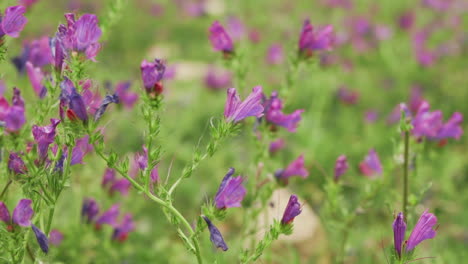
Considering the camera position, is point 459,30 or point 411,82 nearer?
point 411,82

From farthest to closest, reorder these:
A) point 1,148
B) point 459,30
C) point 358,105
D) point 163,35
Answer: point 163,35
point 459,30
point 358,105
point 1,148

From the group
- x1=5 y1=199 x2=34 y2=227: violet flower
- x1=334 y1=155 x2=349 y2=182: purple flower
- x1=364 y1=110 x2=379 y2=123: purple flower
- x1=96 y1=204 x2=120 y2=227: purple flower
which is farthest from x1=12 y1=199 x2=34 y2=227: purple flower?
x1=364 y1=110 x2=379 y2=123: purple flower

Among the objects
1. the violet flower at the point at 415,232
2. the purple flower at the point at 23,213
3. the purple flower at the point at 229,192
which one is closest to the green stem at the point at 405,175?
the violet flower at the point at 415,232

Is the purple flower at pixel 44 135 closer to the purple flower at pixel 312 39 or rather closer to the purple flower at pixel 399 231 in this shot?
the purple flower at pixel 399 231

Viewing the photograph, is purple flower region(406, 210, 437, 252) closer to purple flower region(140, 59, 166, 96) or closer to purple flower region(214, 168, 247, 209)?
purple flower region(214, 168, 247, 209)

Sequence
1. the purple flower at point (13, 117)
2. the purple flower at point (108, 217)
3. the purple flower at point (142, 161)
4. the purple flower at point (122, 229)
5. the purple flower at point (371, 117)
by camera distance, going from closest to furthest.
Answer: the purple flower at point (13, 117), the purple flower at point (142, 161), the purple flower at point (108, 217), the purple flower at point (122, 229), the purple flower at point (371, 117)

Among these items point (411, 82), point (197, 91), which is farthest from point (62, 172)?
point (411, 82)

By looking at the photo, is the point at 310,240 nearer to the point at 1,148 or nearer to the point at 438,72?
the point at 1,148
